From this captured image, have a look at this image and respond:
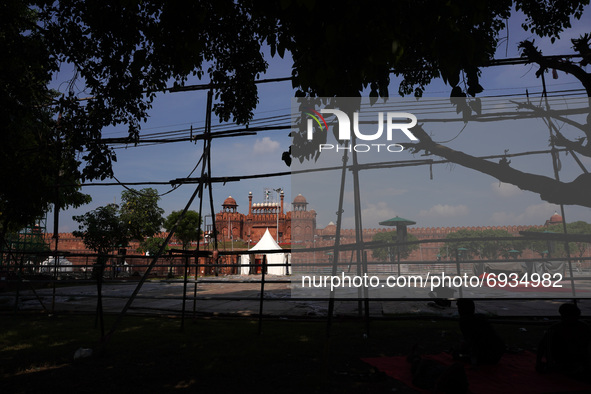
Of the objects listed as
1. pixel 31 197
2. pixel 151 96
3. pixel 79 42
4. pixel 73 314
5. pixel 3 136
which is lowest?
pixel 73 314

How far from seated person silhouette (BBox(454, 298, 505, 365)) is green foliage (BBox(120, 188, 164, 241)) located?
2727cm

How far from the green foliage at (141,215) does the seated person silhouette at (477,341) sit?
2727cm

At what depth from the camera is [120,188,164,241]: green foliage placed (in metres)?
28.8

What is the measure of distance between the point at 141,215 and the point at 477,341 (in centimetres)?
2857

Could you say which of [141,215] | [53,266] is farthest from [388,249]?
[53,266]

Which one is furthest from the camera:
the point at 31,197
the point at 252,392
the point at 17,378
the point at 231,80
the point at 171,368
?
the point at 231,80

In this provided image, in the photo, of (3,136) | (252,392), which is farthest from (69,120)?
(252,392)

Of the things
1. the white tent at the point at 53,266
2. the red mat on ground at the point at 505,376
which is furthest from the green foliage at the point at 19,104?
the red mat on ground at the point at 505,376

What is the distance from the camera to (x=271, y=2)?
3234mm

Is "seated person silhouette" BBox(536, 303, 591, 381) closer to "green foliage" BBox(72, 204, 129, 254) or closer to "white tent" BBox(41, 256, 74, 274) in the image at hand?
"white tent" BBox(41, 256, 74, 274)

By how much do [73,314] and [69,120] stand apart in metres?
4.43

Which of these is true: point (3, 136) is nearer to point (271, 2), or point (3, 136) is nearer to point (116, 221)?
point (271, 2)

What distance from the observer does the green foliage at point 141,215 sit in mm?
28781

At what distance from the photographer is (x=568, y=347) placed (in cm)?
379
